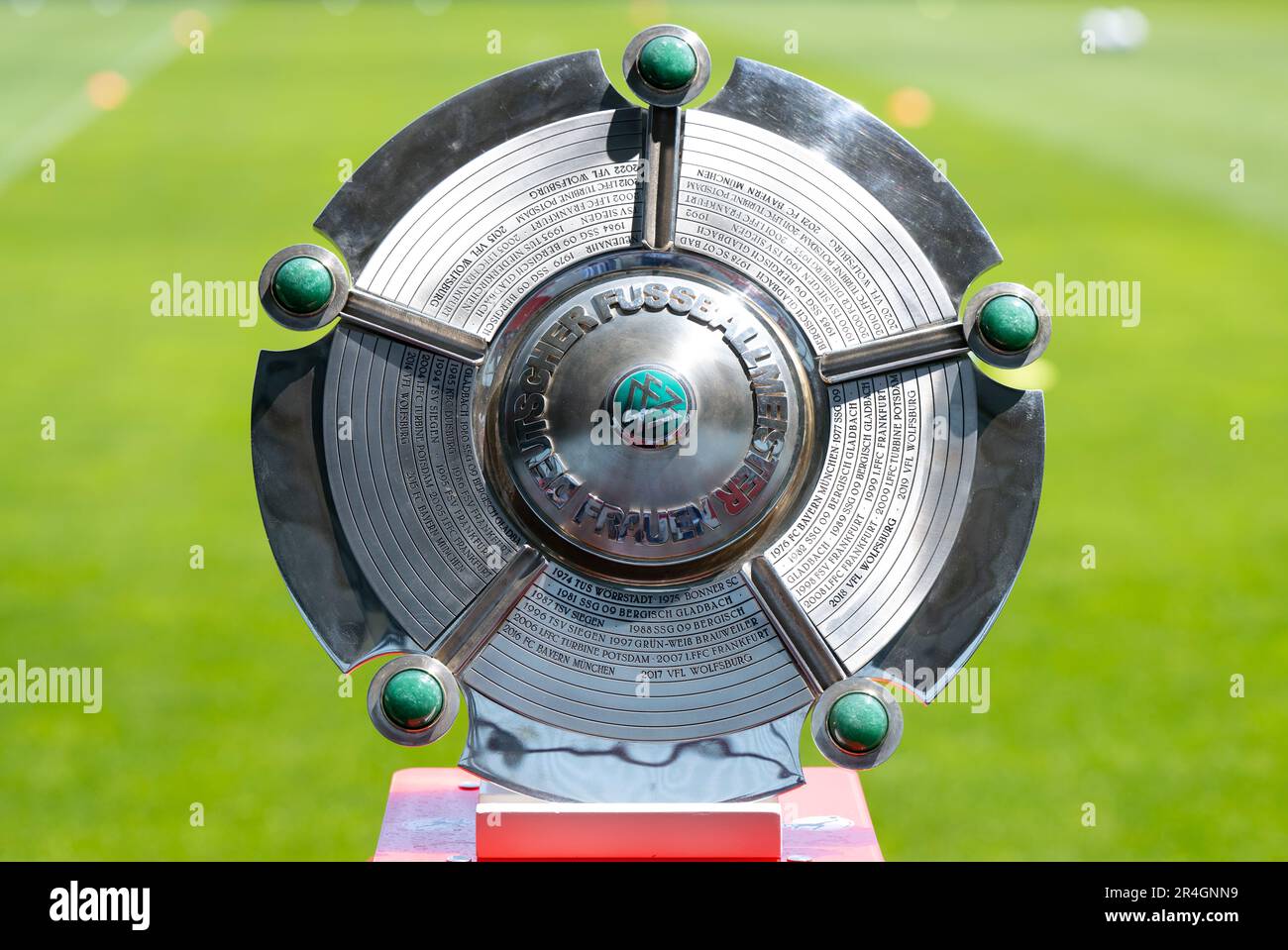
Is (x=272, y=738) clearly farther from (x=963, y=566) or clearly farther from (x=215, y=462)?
(x=963, y=566)

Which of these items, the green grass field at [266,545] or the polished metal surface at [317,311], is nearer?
the polished metal surface at [317,311]

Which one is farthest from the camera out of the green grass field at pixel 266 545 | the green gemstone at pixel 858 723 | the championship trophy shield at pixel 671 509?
the green grass field at pixel 266 545

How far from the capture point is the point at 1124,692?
5734 millimetres

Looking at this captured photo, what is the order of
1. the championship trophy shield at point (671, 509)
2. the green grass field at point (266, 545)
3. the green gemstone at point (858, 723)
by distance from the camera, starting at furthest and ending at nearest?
the green grass field at point (266, 545) < the championship trophy shield at point (671, 509) < the green gemstone at point (858, 723)

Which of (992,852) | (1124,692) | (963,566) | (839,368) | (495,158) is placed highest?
(495,158)

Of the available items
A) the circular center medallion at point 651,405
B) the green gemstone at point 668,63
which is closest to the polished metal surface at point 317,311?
the circular center medallion at point 651,405

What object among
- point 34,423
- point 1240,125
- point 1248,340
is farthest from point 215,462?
point 1240,125

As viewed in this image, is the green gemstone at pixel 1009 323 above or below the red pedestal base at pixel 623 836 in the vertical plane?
above

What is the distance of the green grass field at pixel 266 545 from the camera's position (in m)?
5.07

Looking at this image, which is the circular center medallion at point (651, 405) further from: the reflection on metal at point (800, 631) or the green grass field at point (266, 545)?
the green grass field at point (266, 545)

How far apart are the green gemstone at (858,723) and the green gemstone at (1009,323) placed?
2.05ft

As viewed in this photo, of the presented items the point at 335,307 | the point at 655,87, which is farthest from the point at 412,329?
the point at 655,87

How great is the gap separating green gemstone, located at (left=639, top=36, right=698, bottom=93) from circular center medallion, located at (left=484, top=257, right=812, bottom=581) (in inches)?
12.3

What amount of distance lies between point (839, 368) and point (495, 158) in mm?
687
